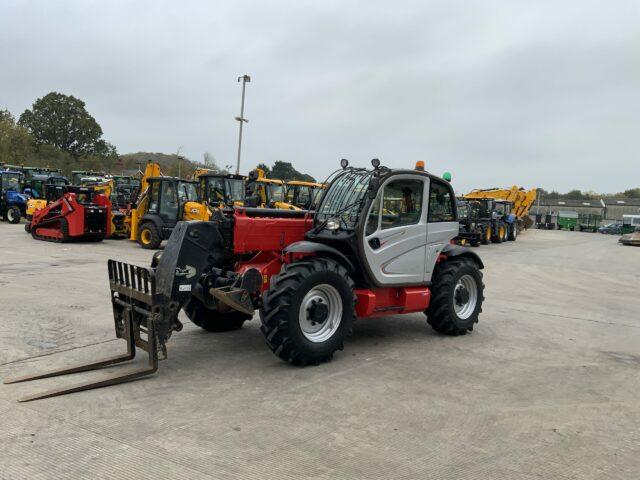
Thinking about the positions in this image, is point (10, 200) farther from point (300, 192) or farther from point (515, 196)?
point (515, 196)

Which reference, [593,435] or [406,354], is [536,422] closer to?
[593,435]

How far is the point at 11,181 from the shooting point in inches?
1037

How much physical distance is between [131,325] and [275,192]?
16.9m

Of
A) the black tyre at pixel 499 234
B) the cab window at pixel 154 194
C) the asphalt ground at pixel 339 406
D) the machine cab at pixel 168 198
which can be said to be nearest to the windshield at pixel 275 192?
the machine cab at pixel 168 198

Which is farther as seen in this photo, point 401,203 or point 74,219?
point 74,219

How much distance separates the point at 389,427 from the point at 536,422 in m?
1.26

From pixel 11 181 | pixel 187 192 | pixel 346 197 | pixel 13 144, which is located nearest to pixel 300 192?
pixel 187 192

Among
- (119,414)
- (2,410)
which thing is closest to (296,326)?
(119,414)

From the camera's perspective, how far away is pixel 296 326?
Answer: 5277mm

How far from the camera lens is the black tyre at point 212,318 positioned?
21.4ft

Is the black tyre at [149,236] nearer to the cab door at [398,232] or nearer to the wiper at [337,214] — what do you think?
the wiper at [337,214]

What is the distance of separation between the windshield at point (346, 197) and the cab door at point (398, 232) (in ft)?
0.82

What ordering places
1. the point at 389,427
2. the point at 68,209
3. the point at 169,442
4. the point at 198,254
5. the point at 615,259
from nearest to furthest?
the point at 169,442, the point at 389,427, the point at 198,254, the point at 68,209, the point at 615,259

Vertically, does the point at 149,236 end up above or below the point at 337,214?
below
